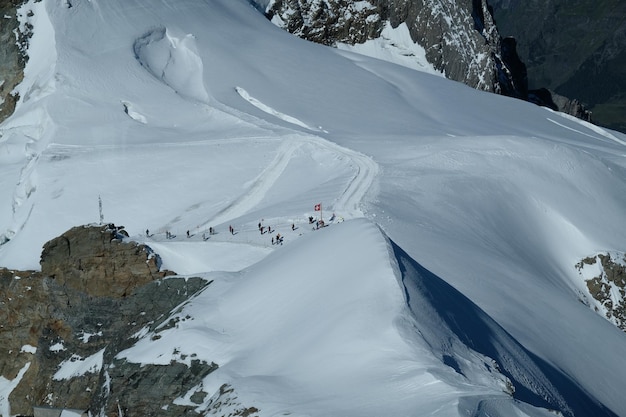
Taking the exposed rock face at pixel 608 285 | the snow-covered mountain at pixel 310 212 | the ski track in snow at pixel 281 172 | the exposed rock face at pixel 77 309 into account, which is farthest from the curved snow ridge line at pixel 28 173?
the exposed rock face at pixel 608 285

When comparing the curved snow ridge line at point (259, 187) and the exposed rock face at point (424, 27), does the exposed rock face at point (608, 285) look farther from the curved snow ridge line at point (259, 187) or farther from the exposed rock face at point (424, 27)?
the exposed rock face at point (424, 27)

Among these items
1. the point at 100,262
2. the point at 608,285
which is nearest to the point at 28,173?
the point at 100,262

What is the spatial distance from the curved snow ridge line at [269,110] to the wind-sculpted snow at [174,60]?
2071mm

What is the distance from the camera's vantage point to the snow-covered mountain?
85.1ft

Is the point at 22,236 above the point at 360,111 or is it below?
below

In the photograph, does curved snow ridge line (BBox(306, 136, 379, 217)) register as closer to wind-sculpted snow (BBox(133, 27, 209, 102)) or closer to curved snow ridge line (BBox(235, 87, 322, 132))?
curved snow ridge line (BBox(235, 87, 322, 132))

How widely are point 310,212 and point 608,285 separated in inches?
468

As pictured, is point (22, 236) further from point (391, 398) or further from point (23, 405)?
point (391, 398)

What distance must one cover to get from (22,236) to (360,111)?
859 inches


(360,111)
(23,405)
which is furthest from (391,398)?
(360,111)

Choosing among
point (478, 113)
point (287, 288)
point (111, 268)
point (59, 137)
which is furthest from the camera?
point (478, 113)

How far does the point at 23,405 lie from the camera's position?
39.3 meters

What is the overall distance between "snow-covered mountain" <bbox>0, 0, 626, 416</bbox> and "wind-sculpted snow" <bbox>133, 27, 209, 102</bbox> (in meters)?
0.13

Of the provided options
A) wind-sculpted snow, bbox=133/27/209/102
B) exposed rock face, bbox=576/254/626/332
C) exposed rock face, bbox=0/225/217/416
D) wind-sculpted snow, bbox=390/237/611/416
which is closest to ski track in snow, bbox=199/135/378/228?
Result: exposed rock face, bbox=0/225/217/416
